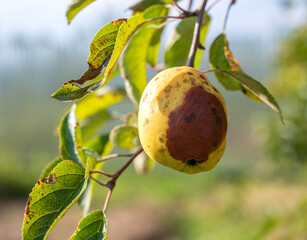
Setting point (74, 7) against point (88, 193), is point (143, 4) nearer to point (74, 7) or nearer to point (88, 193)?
point (74, 7)

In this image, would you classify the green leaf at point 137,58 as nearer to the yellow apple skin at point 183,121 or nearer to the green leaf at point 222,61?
the green leaf at point 222,61

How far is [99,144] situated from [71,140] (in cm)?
16

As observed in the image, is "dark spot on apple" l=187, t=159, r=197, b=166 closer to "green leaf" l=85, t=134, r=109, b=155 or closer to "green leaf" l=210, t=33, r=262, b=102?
"green leaf" l=210, t=33, r=262, b=102

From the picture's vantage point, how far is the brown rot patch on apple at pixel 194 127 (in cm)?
47

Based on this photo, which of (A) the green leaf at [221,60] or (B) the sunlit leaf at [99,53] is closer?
(B) the sunlit leaf at [99,53]

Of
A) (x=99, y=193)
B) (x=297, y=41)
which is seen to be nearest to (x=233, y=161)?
(x=99, y=193)

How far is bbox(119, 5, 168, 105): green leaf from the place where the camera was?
2.44ft

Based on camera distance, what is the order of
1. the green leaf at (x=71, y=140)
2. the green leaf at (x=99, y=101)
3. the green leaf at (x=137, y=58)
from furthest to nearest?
the green leaf at (x=99, y=101)
the green leaf at (x=137, y=58)
the green leaf at (x=71, y=140)

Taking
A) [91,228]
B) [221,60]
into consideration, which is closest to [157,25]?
[221,60]

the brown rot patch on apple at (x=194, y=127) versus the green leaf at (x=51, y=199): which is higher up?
the brown rot patch on apple at (x=194, y=127)

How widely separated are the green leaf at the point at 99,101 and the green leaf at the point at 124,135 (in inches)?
11.4

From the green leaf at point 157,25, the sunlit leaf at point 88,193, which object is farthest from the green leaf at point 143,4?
the sunlit leaf at point 88,193

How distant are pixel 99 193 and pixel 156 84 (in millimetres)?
5614

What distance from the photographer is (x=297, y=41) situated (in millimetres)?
2912
